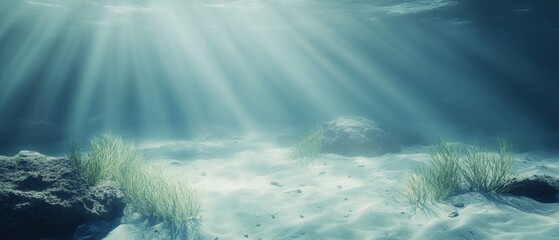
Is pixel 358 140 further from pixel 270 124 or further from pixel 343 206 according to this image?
pixel 270 124

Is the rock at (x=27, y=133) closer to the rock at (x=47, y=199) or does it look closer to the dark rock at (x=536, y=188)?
the rock at (x=47, y=199)

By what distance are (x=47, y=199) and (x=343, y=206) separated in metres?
5.18

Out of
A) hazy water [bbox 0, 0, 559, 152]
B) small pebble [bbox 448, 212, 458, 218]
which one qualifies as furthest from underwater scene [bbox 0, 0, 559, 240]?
hazy water [bbox 0, 0, 559, 152]

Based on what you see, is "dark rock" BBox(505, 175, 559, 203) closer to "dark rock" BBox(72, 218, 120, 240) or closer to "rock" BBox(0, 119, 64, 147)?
"dark rock" BBox(72, 218, 120, 240)

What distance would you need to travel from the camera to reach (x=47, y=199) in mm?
4918

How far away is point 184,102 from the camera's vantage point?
29516 mm

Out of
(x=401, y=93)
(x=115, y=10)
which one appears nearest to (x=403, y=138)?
(x=115, y=10)

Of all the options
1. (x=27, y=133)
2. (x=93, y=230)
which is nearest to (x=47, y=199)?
(x=93, y=230)

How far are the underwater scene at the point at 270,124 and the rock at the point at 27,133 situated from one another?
7cm

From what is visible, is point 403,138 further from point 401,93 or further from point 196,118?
point 401,93

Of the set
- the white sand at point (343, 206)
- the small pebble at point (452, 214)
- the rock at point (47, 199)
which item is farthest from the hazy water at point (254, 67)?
the rock at point (47, 199)

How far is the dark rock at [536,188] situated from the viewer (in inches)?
236

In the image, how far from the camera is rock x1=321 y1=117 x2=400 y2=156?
1125 centimetres

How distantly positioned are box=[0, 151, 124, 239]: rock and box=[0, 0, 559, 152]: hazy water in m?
13.1
